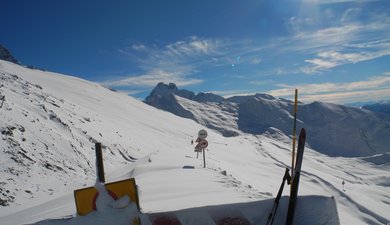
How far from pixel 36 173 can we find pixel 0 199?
3.34 meters

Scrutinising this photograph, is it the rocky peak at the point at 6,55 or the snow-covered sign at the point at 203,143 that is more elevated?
the rocky peak at the point at 6,55

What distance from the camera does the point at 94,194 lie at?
277 inches

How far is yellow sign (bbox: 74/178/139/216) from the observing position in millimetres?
7020

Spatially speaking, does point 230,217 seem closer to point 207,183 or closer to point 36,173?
point 207,183

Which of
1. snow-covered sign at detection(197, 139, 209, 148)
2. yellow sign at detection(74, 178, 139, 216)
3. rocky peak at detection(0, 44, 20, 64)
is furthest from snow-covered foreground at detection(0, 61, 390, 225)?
rocky peak at detection(0, 44, 20, 64)

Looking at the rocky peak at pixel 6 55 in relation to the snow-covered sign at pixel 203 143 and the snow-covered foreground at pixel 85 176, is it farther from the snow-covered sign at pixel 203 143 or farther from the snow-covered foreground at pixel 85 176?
the snow-covered sign at pixel 203 143

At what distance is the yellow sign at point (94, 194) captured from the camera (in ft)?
23.0

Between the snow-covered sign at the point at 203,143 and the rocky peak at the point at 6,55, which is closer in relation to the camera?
the snow-covered sign at the point at 203,143

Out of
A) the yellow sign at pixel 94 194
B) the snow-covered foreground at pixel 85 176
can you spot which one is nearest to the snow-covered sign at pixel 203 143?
the snow-covered foreground at pixel 85 176

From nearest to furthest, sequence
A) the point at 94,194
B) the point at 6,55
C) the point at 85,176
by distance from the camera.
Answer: the point at 94,194, the point at 85,176, the point at 6,55

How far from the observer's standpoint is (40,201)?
14648 millimetres

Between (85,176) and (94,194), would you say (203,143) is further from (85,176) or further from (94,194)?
(94,194)

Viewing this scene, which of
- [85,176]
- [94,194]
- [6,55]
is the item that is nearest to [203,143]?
[85,176]

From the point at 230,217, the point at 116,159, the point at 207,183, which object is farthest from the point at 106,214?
the point at 116,159
